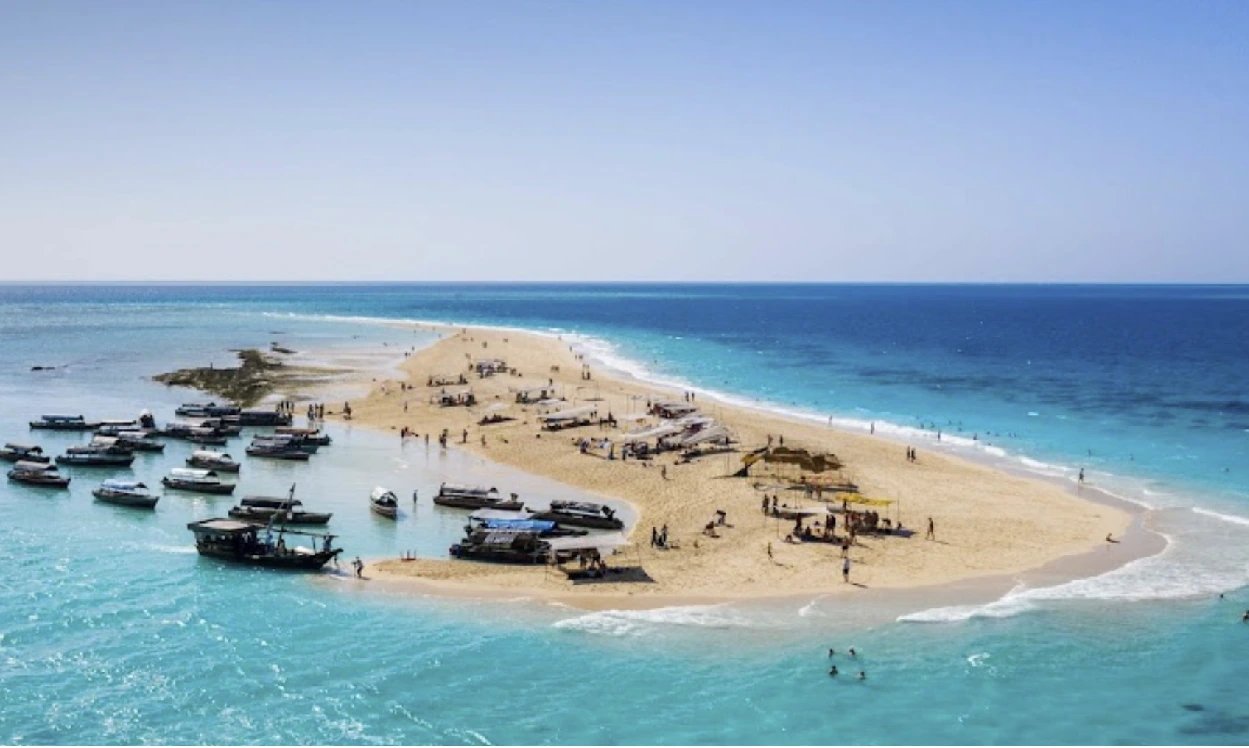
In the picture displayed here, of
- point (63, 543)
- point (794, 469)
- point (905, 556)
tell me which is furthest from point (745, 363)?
point (63, 543)

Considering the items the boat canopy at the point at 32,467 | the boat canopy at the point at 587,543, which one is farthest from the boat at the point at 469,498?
the boat canopy at the point at 32,467

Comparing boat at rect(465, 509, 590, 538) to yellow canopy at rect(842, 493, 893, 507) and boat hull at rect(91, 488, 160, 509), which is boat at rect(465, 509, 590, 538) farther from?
boat hull at rect(91, 488, 160, 509)

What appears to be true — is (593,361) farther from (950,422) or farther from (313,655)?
(313,655)

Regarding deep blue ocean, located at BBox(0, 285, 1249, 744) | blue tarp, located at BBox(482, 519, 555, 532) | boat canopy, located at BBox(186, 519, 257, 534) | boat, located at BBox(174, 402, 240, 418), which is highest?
boat, located at BBox(174, 402, 240, 418)

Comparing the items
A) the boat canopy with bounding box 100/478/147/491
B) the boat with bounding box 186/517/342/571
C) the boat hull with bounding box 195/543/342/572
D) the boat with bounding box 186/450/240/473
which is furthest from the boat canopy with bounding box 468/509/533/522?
the boat with bounding box 186/450/240/473

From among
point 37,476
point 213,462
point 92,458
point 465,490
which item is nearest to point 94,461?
point 92,458

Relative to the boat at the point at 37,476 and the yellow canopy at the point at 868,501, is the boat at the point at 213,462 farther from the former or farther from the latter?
the yellow canopy at the point at 868,501
